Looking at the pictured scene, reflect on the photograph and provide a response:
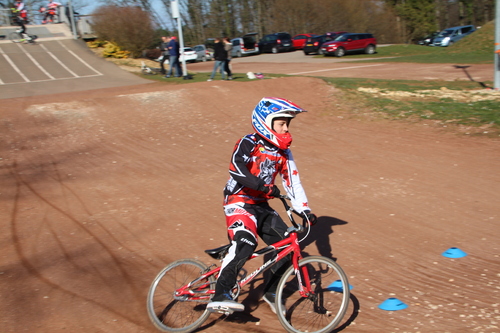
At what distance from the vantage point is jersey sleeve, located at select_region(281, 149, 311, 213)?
444 centimetres

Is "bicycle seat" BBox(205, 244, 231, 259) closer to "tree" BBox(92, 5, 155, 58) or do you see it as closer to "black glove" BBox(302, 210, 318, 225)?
"black glove" BBox(302, 210, 318, 225)

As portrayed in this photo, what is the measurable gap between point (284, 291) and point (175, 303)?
105 centimetres

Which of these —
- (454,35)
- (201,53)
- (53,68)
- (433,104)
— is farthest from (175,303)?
(454,35)

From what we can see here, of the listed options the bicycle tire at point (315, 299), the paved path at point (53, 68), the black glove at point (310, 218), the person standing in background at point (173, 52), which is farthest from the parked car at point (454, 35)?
the bicycle tire at point (315, 299)

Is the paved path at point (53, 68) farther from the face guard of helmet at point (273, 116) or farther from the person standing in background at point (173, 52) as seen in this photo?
the face guard of helmet at point (273, 116)

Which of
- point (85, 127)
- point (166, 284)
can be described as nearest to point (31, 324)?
point (166, 284)

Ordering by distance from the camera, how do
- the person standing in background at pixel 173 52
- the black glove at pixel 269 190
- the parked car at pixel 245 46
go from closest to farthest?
the black glove at pixel 269 190
the person standing in background at pixel 173 52
the parked car at pixel 245 46

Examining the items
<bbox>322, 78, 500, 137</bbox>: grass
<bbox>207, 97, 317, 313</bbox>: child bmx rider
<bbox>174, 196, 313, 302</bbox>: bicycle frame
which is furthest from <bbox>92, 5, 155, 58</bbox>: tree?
<bbox>174, 196, 313, 302</bbox>: bicycle frame

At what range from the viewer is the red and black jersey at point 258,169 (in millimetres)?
4234

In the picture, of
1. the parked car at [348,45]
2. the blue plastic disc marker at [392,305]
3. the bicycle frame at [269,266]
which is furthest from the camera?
the parked car at [348,45]

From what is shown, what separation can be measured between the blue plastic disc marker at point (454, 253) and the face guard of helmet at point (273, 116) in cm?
273

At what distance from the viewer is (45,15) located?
3306cm

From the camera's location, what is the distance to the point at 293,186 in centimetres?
449

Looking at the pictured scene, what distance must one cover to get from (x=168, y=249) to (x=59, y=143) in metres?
6.79
